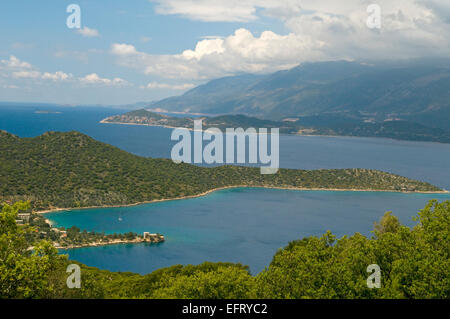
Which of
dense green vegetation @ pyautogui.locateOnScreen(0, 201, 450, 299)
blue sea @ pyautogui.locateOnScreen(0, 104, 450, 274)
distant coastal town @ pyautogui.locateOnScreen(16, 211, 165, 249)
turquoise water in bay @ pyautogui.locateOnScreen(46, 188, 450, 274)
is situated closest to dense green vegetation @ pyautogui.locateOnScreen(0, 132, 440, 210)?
turquoise water in bay @ pyautogui.locateOnScreen(46, 188, 450, 274)

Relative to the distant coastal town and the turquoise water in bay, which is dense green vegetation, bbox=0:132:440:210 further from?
the distant coastal town

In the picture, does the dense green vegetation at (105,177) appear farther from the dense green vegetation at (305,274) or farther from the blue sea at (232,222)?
the dense green vegetation at (305,274)

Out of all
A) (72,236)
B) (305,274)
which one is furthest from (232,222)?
(305,274)

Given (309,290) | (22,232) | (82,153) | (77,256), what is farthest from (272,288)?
(82,153)

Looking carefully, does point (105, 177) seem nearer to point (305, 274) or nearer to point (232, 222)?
point (232, 222)

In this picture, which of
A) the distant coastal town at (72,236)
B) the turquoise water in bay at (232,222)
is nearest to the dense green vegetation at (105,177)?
the turquoise water in bay at (232,222)
